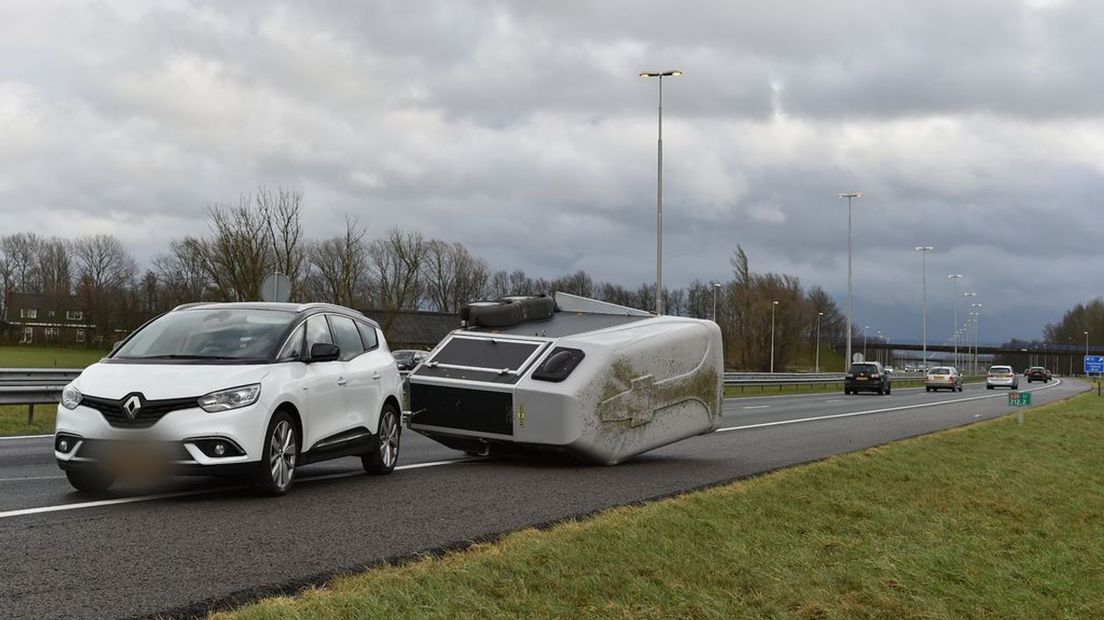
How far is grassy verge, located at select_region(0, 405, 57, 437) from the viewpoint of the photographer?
17152 mm

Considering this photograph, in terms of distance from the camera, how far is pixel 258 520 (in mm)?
7980

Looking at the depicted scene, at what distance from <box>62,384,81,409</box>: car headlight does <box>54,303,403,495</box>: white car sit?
0.03 ft

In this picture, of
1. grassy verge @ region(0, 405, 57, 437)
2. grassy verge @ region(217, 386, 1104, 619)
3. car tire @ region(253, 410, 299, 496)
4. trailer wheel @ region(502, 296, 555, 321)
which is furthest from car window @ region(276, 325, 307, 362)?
grassy verge @ region(0, 405, 57, 437)

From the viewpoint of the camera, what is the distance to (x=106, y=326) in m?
85.5

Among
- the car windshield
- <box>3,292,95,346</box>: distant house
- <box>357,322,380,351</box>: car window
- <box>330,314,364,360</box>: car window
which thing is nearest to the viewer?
the car windshield

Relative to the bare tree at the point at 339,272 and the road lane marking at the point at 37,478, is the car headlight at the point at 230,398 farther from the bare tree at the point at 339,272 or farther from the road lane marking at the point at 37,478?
the bare tree at the point at 339,272

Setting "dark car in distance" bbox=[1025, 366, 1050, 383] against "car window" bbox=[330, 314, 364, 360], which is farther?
"dark car in distance" bbox=[1025, 366, 1050, 383]

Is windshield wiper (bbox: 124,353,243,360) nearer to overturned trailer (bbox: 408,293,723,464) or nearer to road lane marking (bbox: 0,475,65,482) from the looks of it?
road lane marking (bbox: 0,475,65,482)

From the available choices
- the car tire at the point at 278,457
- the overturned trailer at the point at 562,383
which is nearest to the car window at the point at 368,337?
the overturned trailer at the point at 562,383

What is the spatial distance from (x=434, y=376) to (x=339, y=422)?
2.22m

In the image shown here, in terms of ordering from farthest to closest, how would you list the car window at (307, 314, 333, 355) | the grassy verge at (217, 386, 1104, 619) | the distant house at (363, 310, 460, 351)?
the distant house at (363, 310, 460, 351) → the car window at (307, 314, 333, 355) → the grassy verge at (217, 386, 1104, 619)

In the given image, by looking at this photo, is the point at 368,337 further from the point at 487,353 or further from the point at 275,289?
the point at 275,289

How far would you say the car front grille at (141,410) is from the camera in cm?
835

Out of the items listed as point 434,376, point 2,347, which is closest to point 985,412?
point 434,376
